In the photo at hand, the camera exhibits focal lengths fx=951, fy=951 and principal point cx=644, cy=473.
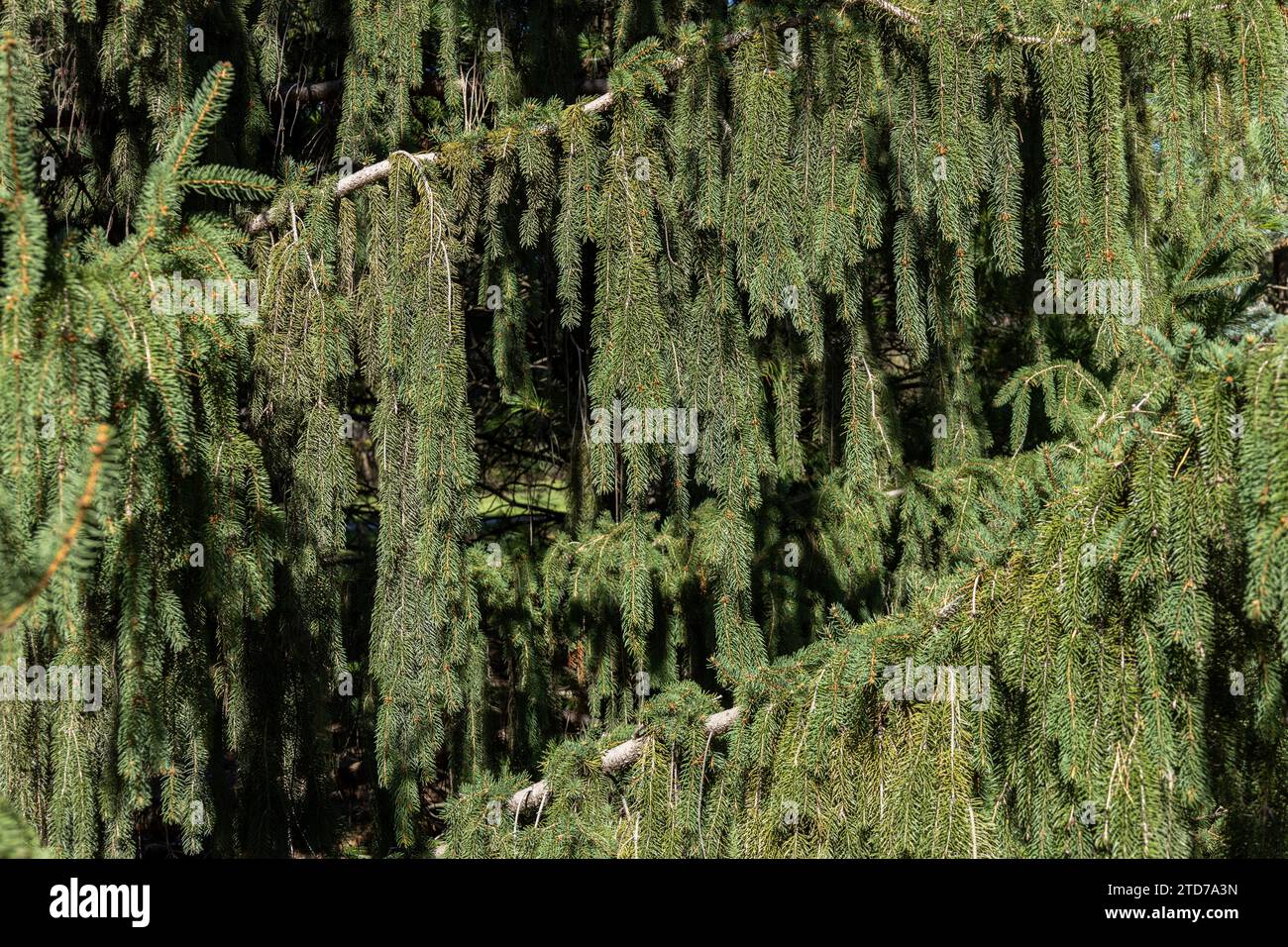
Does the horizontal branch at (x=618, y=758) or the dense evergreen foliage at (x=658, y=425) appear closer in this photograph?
the dense evergreen foliage at (x=658, y=425)

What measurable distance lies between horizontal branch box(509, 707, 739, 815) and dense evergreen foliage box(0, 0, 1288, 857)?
26mm

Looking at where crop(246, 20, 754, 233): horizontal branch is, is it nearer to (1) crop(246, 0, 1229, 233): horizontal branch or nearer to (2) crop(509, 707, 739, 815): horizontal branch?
(1) crop(246, 0, 1229, 233): horizontal branch

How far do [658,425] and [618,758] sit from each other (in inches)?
40.1

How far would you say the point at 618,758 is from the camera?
287 cm

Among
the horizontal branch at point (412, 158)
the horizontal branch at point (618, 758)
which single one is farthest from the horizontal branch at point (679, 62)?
the horizontal branch at point (618, 758)

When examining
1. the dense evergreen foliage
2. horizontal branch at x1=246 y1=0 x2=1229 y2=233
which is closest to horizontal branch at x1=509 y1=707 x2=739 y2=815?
the dense evergreen foliage

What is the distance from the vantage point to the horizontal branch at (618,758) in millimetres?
2689

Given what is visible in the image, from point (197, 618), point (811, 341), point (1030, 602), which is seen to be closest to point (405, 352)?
point (197, 618)

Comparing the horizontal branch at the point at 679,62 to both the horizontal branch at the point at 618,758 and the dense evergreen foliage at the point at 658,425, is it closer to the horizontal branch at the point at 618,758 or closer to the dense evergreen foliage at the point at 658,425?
the dense evergreen foliage at the point at 658,425

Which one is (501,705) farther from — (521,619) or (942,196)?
(942,196)

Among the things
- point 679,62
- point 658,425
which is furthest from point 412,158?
point 658,425

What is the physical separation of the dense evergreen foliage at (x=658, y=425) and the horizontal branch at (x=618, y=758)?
26mm

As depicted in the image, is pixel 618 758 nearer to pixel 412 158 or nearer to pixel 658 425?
pixel 658 425

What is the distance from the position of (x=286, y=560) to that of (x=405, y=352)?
767mm
